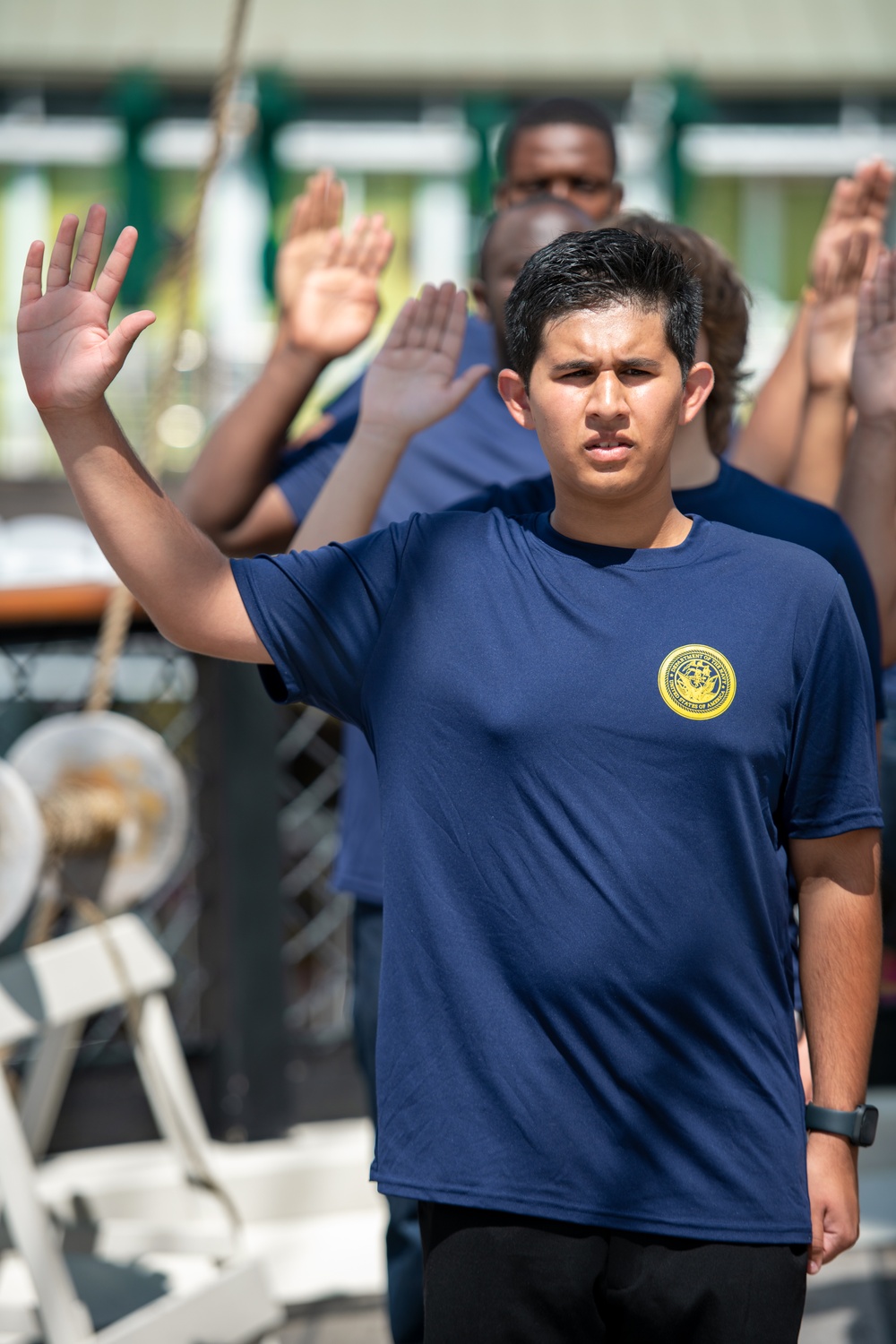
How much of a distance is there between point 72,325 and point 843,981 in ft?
3.24

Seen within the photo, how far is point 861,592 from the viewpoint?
1603 mm

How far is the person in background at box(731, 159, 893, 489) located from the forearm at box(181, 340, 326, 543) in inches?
28.0

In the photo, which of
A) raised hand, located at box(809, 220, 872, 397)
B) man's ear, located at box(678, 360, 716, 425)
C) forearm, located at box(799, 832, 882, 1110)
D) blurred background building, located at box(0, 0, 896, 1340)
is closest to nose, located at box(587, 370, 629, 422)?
man's ear, located at box(678, 360, 716, 425)

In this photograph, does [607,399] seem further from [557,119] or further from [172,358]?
[172,358]

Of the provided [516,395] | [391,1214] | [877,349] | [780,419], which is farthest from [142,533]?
[780,419]

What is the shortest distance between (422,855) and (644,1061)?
0.29 m

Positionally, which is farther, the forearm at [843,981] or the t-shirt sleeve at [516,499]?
the t-shirt sleeve at [516,499]

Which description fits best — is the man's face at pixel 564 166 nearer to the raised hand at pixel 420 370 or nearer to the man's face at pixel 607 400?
the raised hand at pixel 420 370

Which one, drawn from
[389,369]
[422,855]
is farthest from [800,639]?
[389,369]

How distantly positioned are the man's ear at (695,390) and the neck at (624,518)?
0.24ft

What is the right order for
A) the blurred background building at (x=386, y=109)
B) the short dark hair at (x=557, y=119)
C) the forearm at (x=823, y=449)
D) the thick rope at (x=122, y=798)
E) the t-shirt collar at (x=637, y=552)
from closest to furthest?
the t-shirt collar at (x=637, y=552) < the forearm at (x=823, y=449) < the short dark hair at (x=557, y=119) < the thick rope at (x=122, y=798) < the blurred background building at (x=386, y=109)

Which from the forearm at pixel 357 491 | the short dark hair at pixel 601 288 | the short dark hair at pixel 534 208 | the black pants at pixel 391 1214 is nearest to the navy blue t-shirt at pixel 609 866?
the short dark hair at pixel 601 288

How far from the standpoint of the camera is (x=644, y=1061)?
129 cm

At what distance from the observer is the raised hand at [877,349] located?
1.81 meters
